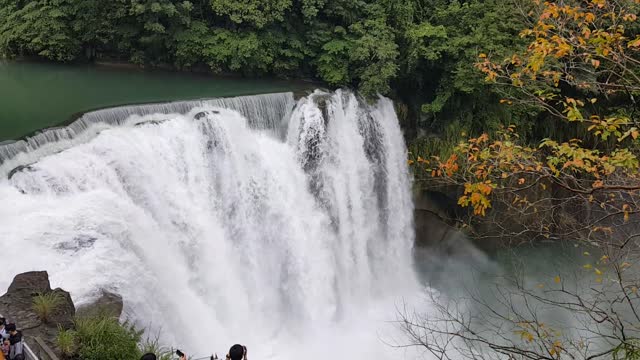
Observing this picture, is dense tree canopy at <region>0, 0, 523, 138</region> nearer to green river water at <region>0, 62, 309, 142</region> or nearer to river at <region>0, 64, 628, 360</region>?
green river water at <region>0, 62, 309, 142</region>

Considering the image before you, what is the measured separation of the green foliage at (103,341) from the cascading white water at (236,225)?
165cm

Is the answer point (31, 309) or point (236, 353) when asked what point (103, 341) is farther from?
point (236, 353)

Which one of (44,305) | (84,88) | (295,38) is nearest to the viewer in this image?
A: (44,305)

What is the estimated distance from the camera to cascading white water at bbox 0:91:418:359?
8977 millimetres

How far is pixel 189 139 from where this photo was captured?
1162 cm

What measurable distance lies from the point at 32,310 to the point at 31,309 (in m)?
0.03

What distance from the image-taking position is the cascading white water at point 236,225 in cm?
898

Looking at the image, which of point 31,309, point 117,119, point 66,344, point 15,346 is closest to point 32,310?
point 31,309

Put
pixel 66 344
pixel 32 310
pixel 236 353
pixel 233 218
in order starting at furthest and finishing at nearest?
pixel 233 218 < pixel 32 310 < pixel 66 344 < pixel 236 353

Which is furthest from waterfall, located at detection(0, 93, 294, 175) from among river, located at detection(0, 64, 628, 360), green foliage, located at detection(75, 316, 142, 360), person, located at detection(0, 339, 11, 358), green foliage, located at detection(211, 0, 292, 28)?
person, located at detection(0, 339, 11, 358)

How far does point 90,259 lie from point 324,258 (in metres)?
6.54

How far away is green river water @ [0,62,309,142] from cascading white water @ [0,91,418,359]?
99.0 inches

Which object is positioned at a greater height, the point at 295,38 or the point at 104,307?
the point at 295,38

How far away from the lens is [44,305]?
6.67 meters
